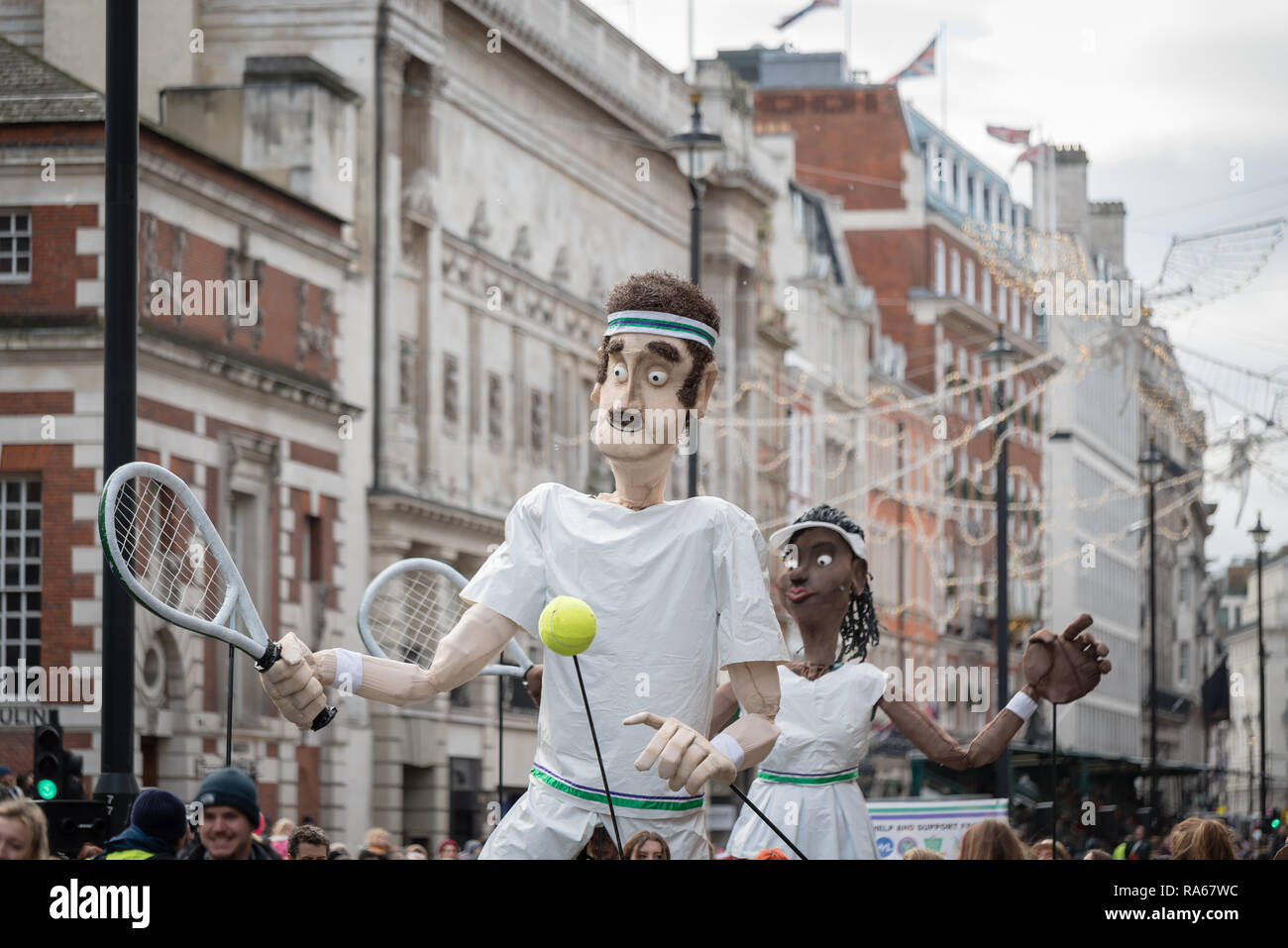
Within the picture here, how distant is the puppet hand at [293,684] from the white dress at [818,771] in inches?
117

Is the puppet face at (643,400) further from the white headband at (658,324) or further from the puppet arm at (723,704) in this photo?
the puppet arm at (723,704)

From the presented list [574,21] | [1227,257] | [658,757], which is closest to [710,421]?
[574,21]

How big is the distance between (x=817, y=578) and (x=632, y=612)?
261 cm

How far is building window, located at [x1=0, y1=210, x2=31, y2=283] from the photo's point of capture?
2655 centimetres

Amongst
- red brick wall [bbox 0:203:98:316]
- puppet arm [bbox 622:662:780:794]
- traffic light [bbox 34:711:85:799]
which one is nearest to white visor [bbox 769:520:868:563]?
puppet arm [bbox 622:662:780:794]

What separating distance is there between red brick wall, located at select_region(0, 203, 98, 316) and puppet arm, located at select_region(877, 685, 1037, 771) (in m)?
18.9

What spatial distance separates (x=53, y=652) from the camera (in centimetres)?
2567

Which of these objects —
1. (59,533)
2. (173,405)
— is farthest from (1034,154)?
(59,533)

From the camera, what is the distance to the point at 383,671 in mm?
6484

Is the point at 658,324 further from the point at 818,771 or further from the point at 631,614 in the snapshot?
the point at 818,771

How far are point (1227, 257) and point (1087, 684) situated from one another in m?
16.6

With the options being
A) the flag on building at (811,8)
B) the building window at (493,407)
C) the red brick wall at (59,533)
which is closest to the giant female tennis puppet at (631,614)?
the red brick wall at (59,533)

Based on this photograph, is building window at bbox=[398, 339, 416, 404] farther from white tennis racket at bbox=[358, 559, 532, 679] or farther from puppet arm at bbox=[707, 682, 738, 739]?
puppet arm at bbox=[707, 682, 738, 739]
